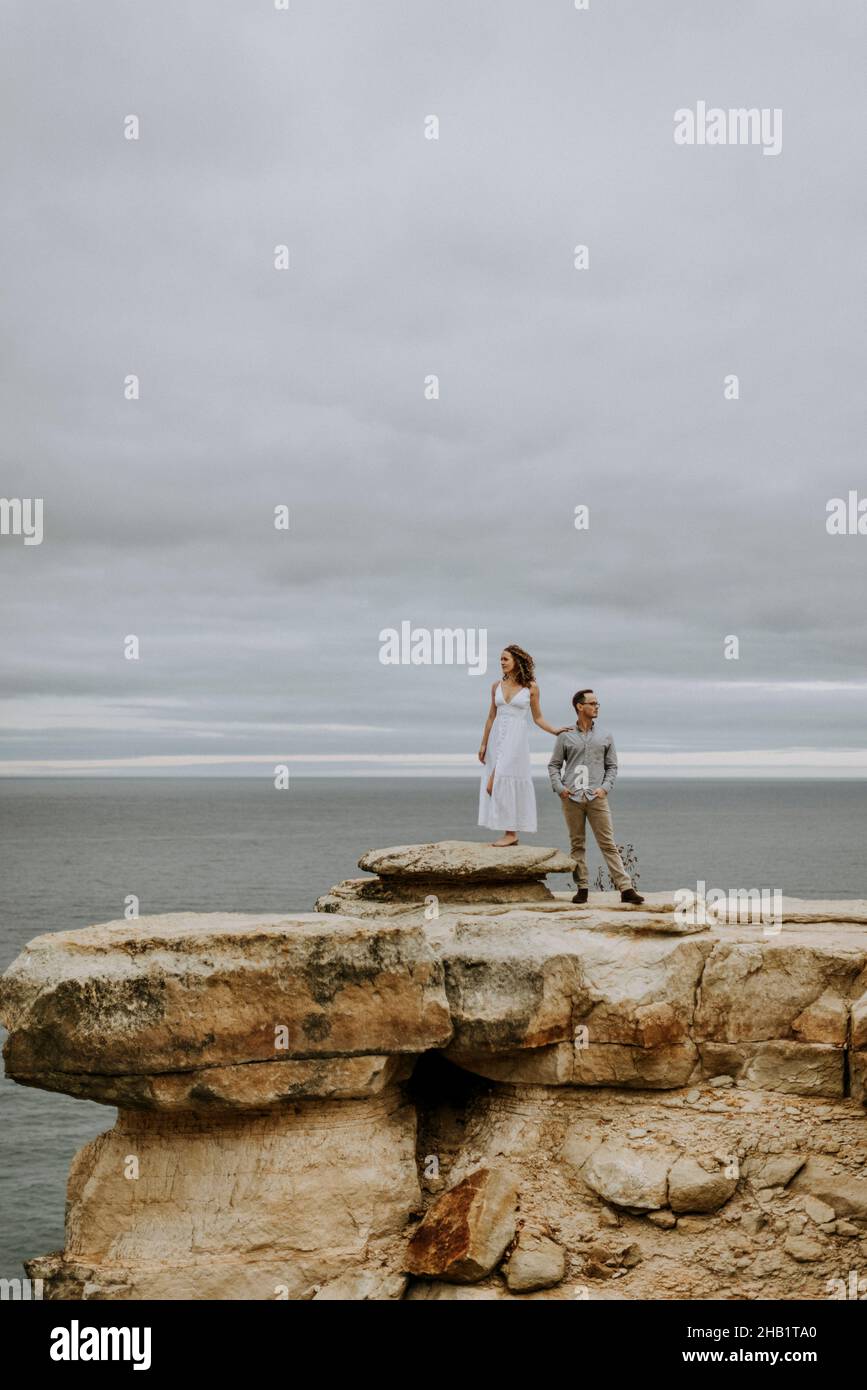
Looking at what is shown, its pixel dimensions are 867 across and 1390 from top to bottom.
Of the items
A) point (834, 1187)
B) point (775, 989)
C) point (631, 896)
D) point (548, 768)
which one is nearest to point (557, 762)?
point (548, 768)

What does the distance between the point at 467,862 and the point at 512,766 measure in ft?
5.16

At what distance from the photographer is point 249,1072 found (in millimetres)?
12898

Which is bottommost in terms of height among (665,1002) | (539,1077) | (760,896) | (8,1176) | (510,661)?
(8,1176)

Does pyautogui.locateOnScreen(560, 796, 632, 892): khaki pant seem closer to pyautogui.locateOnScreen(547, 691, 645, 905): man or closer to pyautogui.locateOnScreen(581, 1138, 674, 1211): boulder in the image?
pyautogui.locateOnScreen(547, 691, 645, 905): man

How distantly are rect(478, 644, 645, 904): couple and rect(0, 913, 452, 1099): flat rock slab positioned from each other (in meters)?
3.43

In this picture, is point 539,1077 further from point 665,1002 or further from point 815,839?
point 815,839

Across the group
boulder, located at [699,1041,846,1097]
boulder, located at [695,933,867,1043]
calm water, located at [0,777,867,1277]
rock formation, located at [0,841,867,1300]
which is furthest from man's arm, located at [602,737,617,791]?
calm water, located at [0,777,867,1277]

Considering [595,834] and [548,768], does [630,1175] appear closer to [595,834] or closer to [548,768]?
[595,834]

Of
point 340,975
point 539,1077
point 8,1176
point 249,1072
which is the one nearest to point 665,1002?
point 539,1077

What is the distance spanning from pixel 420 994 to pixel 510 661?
496 centimetres

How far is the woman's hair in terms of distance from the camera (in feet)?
53.6

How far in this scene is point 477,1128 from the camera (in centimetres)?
1406

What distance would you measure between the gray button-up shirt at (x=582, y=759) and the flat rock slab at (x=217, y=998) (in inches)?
146

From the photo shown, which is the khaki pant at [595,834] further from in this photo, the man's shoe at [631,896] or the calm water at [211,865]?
the calm water at [211,865]
